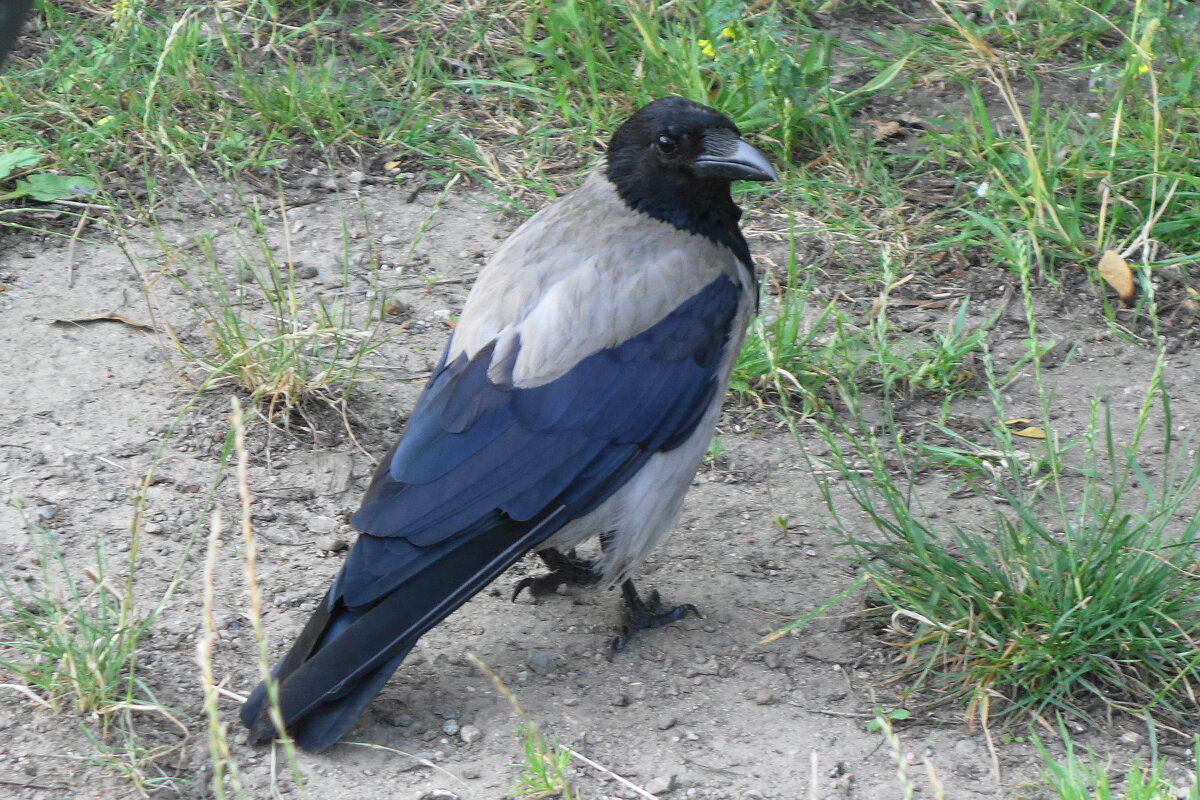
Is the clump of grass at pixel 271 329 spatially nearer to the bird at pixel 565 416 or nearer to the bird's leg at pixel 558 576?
the bird at pixel 565 416

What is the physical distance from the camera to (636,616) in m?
3.78

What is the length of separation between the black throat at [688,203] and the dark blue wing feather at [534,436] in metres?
0.19

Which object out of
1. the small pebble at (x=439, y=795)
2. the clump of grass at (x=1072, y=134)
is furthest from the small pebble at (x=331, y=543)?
the clump of grass at (x=1072, y=134)

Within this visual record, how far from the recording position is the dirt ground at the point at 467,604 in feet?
10.5

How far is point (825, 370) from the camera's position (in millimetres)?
4555

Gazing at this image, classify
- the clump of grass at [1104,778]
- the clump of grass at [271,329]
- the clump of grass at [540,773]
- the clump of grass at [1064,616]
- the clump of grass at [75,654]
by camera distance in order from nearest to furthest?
1. the clump of grass at [1104,778]
2. the clump of grass at [540,773]
3. the clump of grass at [75,654]
4. the clump of grass at [1064,616]
5. the clump of grass at [271,329]

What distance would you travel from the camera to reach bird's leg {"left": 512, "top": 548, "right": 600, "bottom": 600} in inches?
150

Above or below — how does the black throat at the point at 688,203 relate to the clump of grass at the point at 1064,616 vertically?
above

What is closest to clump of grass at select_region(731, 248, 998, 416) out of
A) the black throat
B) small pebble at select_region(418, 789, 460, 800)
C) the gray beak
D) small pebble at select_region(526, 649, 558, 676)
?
the black throat

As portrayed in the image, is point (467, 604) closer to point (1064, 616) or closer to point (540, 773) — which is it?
point (540, 773)

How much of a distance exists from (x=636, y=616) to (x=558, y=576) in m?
0.24

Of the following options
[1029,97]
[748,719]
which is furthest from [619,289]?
[1029,97]

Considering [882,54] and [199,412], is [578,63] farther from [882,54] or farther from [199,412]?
[199,412]

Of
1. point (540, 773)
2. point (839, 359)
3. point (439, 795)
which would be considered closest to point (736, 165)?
point (839, 359)
